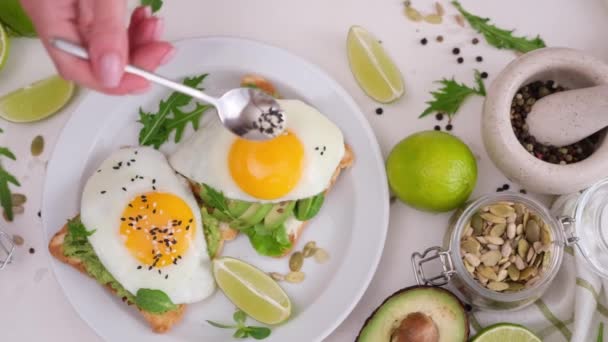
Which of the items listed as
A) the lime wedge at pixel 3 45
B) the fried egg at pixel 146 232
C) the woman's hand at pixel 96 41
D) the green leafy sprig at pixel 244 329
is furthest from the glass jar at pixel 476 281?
the lime wedge at pixel 3 45

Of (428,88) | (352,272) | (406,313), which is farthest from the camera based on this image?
(428,88)

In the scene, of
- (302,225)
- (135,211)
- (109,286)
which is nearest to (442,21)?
(302,225)

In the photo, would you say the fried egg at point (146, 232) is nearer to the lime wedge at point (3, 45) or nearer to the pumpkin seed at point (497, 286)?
the lime wedge at point (3, 45)

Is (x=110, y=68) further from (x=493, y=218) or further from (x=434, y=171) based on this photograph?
(x=493, y=218)

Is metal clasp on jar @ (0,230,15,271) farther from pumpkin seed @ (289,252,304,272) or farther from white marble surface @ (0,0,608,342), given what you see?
pumpkin seed @ (289,252,304,272)

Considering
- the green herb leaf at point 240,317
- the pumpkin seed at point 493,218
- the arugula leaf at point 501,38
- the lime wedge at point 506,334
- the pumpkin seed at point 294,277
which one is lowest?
the green herb leaf at point 240,317

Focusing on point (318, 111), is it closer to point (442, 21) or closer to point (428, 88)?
point (428, 88)
